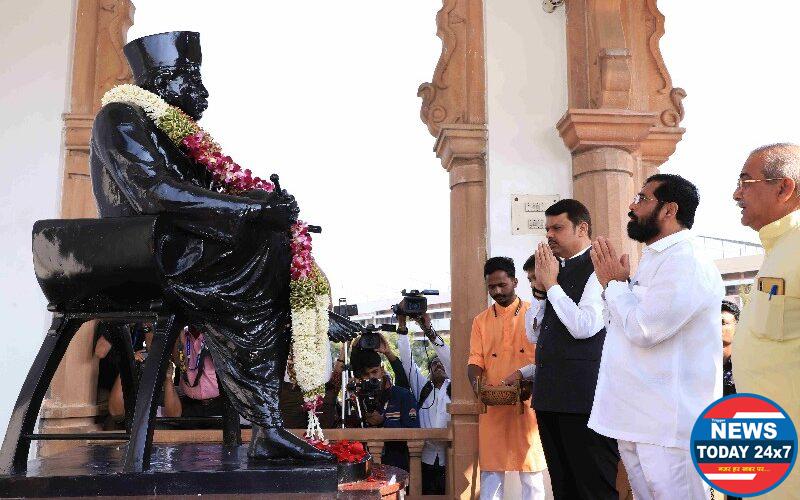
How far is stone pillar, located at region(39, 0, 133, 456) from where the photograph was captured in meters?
5.49

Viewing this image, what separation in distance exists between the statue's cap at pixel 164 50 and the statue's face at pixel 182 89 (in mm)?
29

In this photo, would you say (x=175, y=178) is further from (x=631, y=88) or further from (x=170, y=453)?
(x=631, y=88)

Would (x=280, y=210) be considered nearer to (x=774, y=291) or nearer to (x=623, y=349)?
(x=623, y=349)

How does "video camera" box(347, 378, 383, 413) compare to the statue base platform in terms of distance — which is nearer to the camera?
the statue base platform

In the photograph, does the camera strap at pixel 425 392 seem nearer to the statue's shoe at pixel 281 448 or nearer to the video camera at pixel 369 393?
the video camera at pixel 369 393

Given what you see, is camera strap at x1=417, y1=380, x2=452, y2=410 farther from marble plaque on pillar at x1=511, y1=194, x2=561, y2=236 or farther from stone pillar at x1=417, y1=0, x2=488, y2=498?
marble plaque on pillar at x1=511, y1=194, x2=561, y2=236

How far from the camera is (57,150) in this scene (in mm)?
5734

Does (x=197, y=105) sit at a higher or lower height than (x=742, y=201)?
higher

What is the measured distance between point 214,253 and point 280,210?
11.6 inches

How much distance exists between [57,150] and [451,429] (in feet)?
11.1

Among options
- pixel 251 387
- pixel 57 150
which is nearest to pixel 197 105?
pixel 251 387

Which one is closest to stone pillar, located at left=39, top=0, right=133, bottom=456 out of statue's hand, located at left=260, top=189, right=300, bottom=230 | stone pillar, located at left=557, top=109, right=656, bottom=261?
stone pillar, located at left=557, top=109, right=656, bottom=261

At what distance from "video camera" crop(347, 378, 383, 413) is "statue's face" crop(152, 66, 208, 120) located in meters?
3.38

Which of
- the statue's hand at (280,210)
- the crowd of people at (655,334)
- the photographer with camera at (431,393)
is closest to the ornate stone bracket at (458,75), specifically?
the photographer with camera at (431,393)
